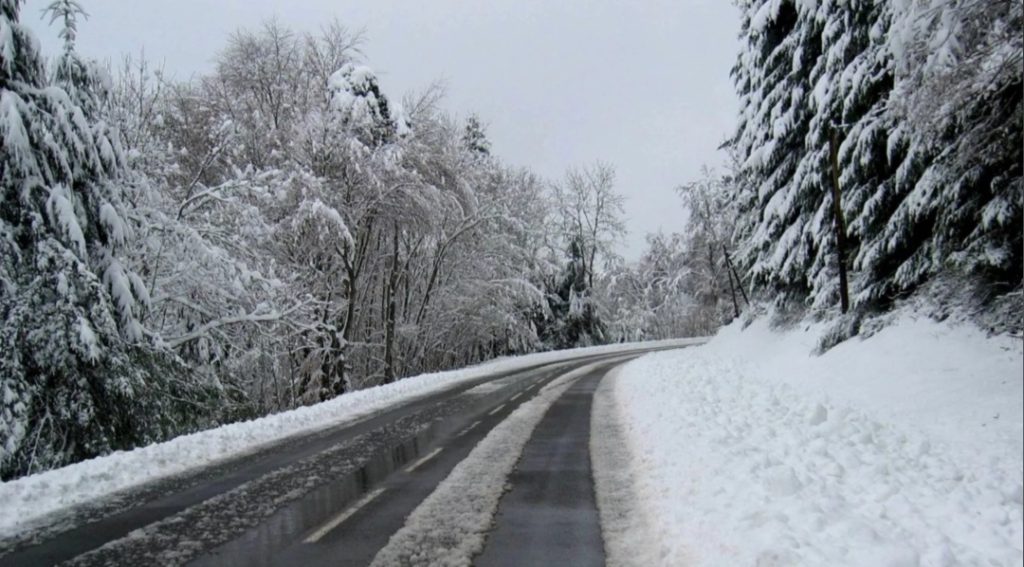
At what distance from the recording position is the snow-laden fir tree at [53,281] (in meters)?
10.9

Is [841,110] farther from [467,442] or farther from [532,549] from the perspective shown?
[532,549]

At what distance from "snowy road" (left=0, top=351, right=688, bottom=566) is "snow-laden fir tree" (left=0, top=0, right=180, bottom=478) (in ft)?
11.4

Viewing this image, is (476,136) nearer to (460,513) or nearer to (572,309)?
(572,309)

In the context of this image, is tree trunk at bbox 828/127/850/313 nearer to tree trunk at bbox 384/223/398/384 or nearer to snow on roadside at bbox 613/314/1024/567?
snow on roadside at bbox 613/314/1024/567

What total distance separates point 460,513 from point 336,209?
17420 mm

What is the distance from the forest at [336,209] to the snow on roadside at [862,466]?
70 cm

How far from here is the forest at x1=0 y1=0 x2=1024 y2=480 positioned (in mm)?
7340

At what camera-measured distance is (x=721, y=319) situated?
51.0 metres

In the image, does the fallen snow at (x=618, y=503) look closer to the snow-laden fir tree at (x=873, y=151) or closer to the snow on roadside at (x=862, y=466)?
the snow on roadside at (x=862, y=466)

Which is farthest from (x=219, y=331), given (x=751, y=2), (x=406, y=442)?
(x=751, y=2)

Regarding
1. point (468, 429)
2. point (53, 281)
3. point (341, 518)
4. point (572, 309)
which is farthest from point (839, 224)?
point (572, 309)

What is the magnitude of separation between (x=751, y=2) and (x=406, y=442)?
65.0 feet

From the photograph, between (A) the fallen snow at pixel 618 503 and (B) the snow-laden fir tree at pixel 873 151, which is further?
(A) the fallen snow at pixel 618 503

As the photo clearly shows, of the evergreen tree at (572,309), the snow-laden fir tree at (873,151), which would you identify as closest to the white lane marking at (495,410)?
the snow-laden fir tree at (873,151)
